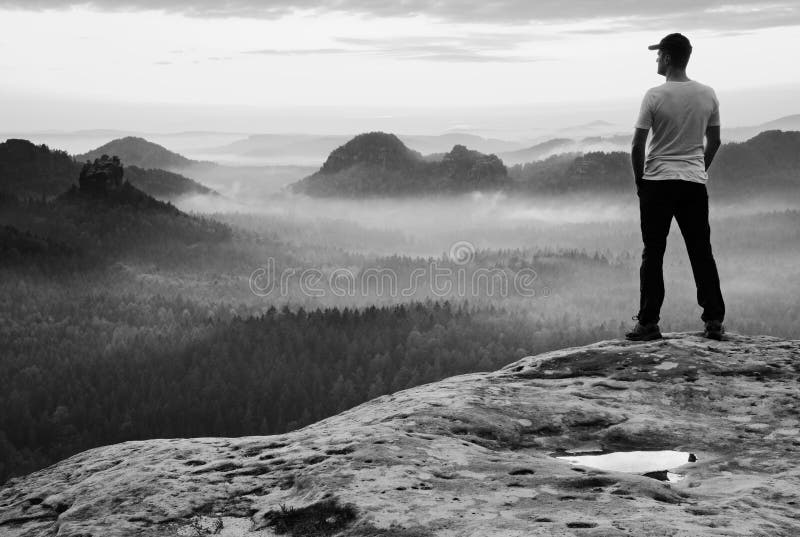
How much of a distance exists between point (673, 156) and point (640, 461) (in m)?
6.37

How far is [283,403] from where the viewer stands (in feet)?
482

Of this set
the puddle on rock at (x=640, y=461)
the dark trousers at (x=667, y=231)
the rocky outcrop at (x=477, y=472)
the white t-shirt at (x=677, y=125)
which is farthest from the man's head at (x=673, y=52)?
the puddle on rock at (x=640, y=461)

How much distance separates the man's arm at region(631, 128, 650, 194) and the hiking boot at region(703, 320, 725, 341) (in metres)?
2.93

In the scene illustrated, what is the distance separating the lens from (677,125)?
14.1 m

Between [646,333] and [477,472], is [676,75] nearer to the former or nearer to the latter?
[646,333]

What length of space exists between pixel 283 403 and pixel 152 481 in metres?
141

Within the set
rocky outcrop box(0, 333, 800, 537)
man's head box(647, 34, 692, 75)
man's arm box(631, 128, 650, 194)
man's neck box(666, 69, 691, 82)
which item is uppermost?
man's head box(647, 34, 692, 75)

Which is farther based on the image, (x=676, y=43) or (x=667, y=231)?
(x=667, y=231)

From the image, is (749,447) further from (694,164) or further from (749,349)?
(694,164)

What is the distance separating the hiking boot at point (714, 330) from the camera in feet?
49.3

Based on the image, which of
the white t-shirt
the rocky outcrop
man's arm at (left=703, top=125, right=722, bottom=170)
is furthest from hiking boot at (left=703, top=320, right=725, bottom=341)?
man's arm at (left=703, top=125, right=722, bottom=170)

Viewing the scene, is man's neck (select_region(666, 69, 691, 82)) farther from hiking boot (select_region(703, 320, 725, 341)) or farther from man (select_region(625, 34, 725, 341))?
hiking boot (select_region(703, 320, 725, 341))

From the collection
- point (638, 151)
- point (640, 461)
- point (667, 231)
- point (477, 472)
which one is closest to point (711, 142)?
point (638, 151)

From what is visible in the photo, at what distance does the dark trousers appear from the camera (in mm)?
14336
